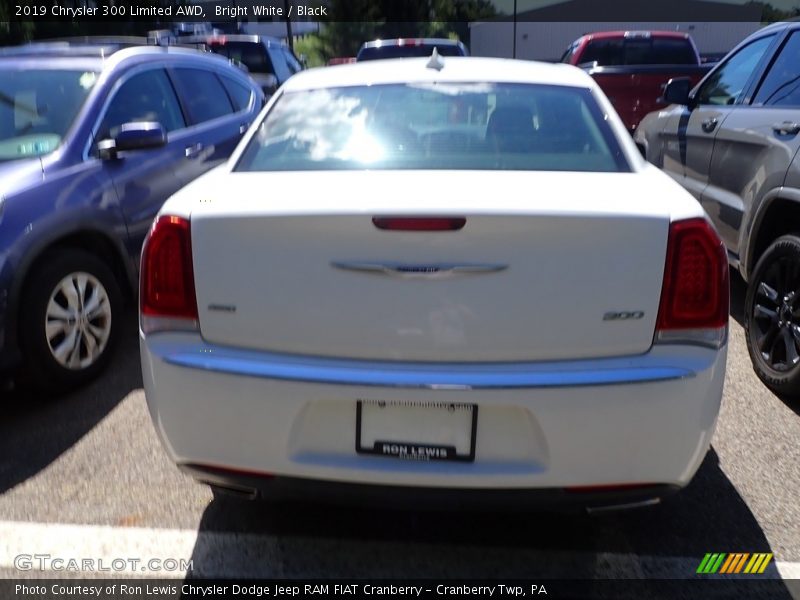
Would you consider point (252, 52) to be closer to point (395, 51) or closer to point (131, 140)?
point (395, 51)

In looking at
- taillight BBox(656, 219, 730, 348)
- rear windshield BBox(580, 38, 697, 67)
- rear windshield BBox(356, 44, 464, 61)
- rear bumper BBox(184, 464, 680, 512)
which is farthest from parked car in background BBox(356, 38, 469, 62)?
rear bumper BBox(184, 464, 680, 512)

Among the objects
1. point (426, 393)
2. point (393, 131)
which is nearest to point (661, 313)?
point (426, 393)

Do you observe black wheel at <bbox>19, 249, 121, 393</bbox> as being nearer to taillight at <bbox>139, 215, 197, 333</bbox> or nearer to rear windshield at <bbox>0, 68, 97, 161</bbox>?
rear windshield at <bbox>0, 68, 97, 161</bbox>

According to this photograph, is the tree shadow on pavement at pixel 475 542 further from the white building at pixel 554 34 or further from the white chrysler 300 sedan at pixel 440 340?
the white building at pixel 554 34

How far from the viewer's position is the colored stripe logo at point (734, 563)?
250 centimetres

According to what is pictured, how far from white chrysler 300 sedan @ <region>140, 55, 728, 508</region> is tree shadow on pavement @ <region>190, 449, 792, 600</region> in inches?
16.8

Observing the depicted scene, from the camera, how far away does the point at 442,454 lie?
2.16 meters

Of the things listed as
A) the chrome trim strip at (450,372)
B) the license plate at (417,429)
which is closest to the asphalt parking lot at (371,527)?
the license plate at (417,429)

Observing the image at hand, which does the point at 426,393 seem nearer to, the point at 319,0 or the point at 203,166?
the point at 203,166

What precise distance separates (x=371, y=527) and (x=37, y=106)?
10.4ft

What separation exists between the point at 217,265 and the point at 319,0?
136ft

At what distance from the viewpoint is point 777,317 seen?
3795 millimetres

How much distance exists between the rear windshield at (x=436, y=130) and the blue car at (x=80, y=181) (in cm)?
137

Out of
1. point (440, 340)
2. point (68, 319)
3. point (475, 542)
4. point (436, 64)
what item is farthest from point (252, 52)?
point (440, 340)
